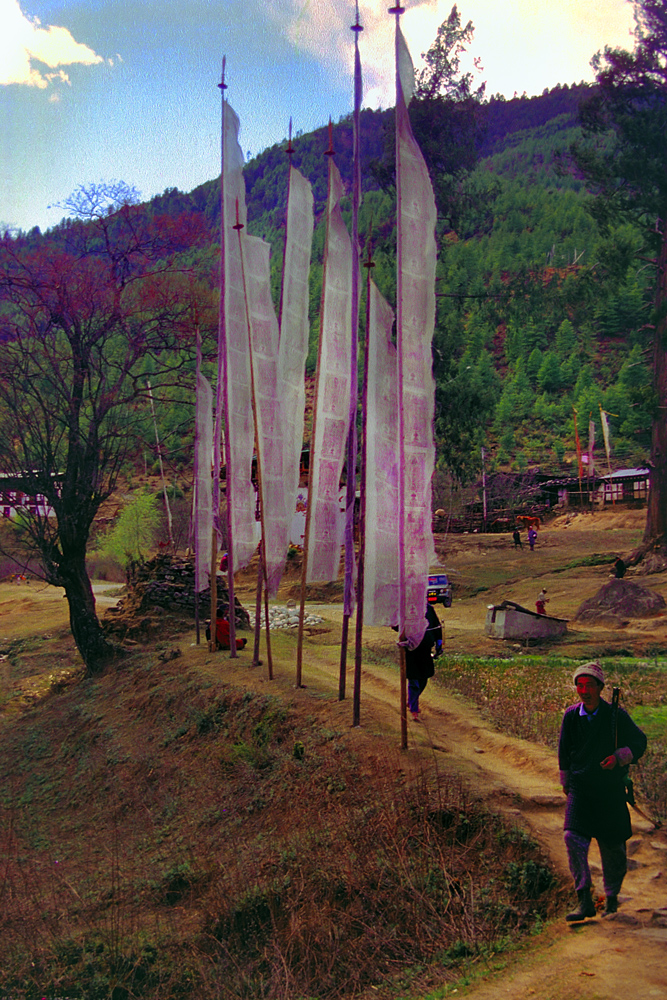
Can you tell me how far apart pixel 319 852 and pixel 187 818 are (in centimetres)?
321

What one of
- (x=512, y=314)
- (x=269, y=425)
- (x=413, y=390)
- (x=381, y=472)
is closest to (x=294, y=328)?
(x=269, y=425)

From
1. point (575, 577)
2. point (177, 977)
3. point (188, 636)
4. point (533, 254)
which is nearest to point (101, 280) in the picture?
point (188, 636)

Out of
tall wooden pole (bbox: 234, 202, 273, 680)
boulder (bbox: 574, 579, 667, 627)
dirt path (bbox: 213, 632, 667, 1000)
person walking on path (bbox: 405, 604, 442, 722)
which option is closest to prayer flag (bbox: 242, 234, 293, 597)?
tall wooden pole (bbox: 234, 202, 273, 680)

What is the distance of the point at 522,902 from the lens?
636 centimetres

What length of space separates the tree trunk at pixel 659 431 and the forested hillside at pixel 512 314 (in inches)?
28.5

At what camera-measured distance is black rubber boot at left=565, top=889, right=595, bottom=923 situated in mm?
5785

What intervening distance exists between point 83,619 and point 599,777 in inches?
601

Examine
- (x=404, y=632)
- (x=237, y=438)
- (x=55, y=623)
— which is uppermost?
(x=237, y=438)

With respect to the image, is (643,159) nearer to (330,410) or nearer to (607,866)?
(330,410)

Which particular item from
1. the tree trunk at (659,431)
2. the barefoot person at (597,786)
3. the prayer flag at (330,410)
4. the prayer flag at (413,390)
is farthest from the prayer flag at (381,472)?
the tree trunk at (659,431)

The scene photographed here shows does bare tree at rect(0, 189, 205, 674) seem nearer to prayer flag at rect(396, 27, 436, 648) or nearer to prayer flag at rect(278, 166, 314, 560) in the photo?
prayer flag at rect(278, 166, 314, 560)

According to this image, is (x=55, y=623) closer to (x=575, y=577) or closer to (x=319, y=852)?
(x=575, y=577)

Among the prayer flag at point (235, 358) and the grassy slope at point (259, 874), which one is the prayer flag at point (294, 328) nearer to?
the prayer flag at point (235, 358)

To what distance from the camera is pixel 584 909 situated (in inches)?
228
